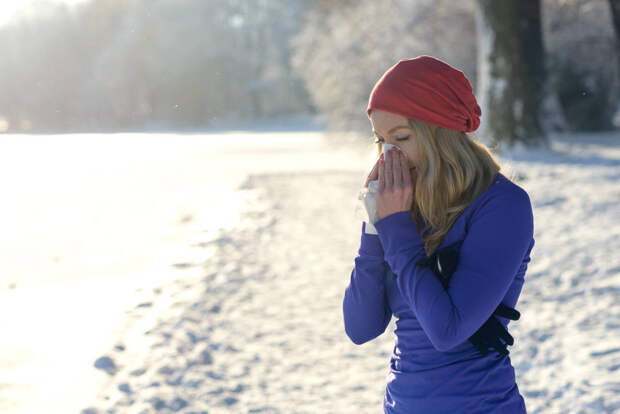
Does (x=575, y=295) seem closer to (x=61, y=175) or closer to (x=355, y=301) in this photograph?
(x=355, y=301)

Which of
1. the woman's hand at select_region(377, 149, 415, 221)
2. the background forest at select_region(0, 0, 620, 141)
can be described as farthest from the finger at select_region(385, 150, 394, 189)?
the background forest at select_region(0, 0, 620, 141)

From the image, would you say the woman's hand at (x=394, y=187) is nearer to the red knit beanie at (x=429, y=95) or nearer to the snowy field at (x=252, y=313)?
the red knit beanie at (x=429, y=95)

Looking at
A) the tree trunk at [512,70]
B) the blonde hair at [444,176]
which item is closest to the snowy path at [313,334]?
the blonde hair at [444,176]

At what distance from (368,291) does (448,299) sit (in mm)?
259

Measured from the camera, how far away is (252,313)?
220 inches

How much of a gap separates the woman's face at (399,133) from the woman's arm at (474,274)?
0.69 feet

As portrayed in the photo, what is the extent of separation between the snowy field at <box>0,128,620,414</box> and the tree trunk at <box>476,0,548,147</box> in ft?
5.81

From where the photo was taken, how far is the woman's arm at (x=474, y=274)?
144 centimetres

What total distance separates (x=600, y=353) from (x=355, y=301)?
10.5 feet

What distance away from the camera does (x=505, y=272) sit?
1.45 meters

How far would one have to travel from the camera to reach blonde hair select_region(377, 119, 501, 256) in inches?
61.0

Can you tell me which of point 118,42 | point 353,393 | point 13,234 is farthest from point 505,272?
point 118,42

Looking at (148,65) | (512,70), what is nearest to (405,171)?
(512,70)

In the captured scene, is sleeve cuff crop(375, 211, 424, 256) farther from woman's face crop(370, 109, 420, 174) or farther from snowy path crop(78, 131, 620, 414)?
snowy path crop(78, 131, 620, 414)
